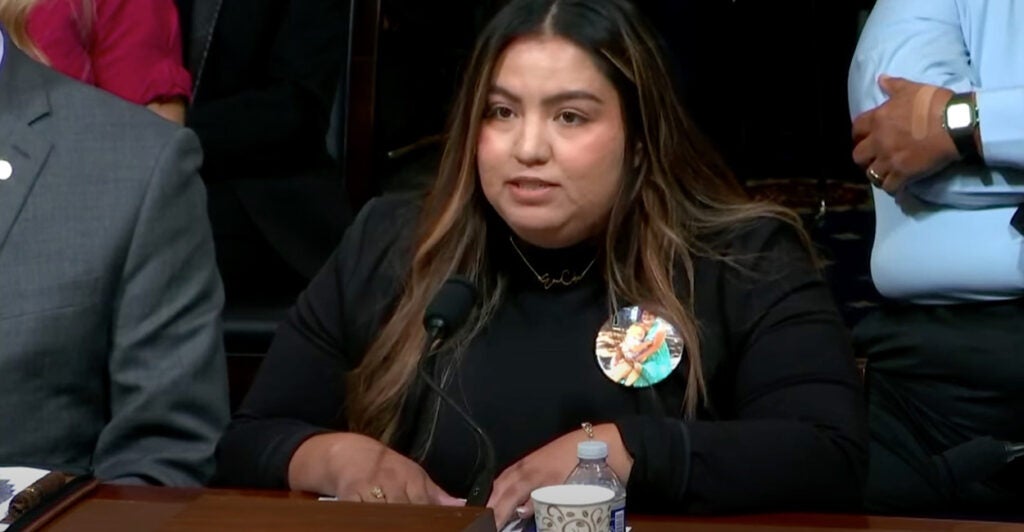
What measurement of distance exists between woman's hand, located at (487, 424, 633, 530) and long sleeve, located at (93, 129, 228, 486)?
426mm

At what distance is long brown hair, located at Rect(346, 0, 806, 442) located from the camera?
2.00 meters

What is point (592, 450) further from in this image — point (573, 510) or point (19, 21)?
point (19, 21)

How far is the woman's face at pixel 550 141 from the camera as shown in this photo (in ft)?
6.50

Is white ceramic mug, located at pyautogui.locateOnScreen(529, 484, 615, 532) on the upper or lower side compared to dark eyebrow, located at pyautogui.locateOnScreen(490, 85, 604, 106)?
lower

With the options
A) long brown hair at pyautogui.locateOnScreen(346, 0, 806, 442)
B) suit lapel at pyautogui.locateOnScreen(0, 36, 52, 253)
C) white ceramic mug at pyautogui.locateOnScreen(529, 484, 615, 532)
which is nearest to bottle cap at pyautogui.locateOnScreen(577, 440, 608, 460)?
white ceramic mug at pyautogui.locateOnScreen(529, 484, 615, 532)

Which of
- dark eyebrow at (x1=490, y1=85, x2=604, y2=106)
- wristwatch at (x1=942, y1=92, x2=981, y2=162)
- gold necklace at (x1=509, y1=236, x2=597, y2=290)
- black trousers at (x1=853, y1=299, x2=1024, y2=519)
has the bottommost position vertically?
black trousers at (x1=853, y1=299, x2=1024, y2=519)

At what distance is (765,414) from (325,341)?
0.59m

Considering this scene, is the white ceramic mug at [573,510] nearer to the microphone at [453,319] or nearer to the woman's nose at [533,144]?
the microphone at [453,319]

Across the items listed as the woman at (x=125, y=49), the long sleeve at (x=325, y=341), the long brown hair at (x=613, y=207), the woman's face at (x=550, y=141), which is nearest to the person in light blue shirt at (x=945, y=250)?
the long brown hair at (x=613, y=207)

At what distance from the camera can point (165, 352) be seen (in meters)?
1.95

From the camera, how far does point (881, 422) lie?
2676mm

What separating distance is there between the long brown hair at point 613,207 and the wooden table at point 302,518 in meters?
0.25

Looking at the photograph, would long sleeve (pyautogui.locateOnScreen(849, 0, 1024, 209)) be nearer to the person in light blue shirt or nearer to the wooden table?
the person in light blue shirt

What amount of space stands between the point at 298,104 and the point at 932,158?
1.24 meters
